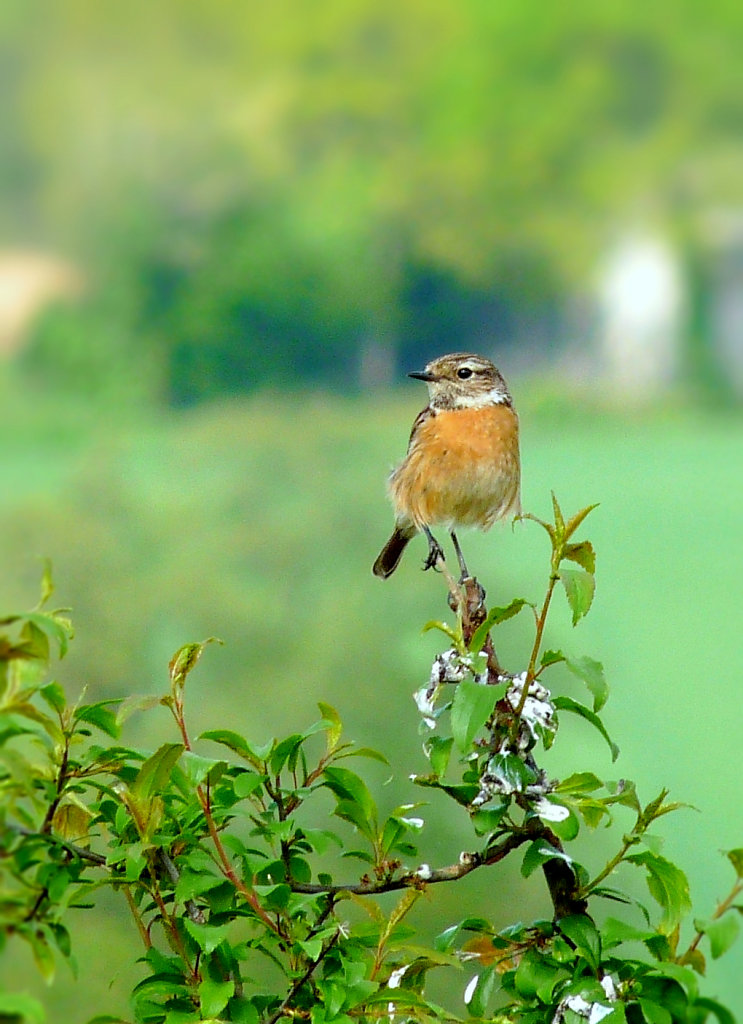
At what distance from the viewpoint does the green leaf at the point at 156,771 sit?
0.87m

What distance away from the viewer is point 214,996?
0.87 m

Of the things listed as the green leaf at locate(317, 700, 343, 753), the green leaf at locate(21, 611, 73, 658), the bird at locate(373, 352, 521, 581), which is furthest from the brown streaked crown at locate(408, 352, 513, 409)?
the green leaf at locate(21, 611, 73, 658)

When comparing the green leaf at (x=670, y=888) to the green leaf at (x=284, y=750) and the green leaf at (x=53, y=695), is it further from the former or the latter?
the green leaf at (x=53, y=695)

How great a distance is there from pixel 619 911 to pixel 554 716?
214 cm

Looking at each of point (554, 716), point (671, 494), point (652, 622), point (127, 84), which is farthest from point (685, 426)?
point (554, 716)

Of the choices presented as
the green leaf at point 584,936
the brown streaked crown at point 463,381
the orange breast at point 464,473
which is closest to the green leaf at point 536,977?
the green leaf at point 584,936

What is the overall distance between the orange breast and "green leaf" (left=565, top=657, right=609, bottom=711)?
4.65 feet

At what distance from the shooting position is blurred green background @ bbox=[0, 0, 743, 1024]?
2.90m

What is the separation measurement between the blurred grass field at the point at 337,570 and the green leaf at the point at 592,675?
1575 millimetres

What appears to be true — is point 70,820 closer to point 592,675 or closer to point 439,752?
point 439,752

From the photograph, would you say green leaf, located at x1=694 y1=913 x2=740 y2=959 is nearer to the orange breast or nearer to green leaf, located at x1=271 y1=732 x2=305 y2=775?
green leaf, located at x1=271 y1=732 x2=305 y2=775

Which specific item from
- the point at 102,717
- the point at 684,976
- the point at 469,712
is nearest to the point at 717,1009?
the point at 684,976

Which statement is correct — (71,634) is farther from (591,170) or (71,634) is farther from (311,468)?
(591,170)

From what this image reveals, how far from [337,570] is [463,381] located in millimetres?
886
